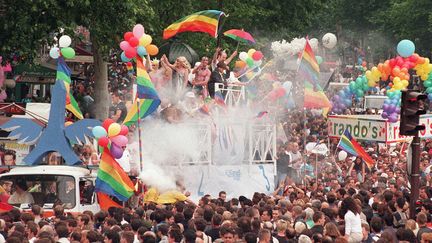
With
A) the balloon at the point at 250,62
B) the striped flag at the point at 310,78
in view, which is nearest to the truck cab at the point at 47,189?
the striped flag at the point at 310,78

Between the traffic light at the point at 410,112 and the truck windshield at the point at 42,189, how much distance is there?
531 centimetres

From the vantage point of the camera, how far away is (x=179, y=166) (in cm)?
2231

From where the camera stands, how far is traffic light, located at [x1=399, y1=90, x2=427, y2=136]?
55.4ft

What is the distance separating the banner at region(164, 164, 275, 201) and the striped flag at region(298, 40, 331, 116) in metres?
3.81

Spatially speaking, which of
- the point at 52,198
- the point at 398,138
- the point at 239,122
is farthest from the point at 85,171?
the point at 398,138

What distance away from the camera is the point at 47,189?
753 inches

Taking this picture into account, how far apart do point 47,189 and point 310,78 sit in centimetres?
965

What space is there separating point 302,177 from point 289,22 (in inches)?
885

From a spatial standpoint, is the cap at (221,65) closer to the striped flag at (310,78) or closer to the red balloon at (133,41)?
the striped flag at (310,78)

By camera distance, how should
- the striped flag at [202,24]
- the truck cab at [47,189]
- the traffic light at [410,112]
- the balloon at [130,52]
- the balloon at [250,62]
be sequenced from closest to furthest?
the traffic light at [410,112] < the truck cab at [47,189] < the balloon at [130,52] < the striped flag at [202,24] < the balloon at [250,62]

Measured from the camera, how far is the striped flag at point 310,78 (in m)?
26.9

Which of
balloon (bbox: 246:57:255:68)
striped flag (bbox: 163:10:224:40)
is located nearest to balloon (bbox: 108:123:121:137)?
striped flag (bbox: 163:10:224:40)

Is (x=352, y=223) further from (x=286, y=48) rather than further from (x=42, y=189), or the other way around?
(x=286, y=48)

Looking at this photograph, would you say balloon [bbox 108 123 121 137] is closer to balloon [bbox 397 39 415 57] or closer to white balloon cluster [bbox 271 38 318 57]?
balloon [bbox 397 39 415 57]
